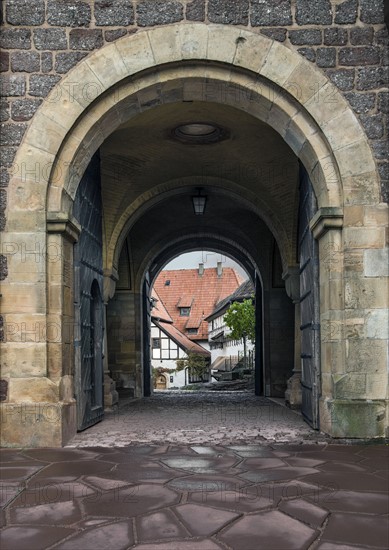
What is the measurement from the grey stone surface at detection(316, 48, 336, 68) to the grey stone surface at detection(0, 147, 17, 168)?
2.99m

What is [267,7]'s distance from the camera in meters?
6.08

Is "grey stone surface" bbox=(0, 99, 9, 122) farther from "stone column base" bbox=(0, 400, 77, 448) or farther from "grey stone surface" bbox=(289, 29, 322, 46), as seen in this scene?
"grey stone surface" bbox=(289, 29, 322, 46)

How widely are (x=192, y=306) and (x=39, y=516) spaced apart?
1952 inches

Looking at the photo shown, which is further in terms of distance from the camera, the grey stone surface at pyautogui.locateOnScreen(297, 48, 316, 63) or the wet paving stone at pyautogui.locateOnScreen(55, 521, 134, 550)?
the grey stone surface at pyautogui.locateOnScreen(297, 48, 316, 63)

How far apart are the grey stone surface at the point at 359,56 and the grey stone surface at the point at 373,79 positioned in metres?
0.09

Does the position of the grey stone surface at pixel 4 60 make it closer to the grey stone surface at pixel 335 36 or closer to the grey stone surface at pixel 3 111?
the grey stone surface at pixel 3 111

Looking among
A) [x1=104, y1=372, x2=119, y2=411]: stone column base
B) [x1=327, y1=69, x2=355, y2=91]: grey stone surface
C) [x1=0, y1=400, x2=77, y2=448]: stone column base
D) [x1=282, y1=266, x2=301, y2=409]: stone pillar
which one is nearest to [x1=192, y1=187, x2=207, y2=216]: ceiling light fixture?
[x1=282, y1=266, x2=301, y2=409]: stone pillar

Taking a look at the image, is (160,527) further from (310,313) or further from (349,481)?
(310,313)

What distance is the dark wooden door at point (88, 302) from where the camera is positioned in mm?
6621

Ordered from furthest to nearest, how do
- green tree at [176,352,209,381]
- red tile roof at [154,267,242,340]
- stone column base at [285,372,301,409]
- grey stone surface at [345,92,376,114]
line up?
red tile roof at [154,267,242,340], green tree at [176,352,209,381], stone column base at [285,372,301,409], grey stone surface at [345,92,376,114]

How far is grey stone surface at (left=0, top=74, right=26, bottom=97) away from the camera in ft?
19.6

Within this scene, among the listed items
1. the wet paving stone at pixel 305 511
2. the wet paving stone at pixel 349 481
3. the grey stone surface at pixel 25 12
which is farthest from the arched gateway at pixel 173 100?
the wet paving stone at pixel 305 511

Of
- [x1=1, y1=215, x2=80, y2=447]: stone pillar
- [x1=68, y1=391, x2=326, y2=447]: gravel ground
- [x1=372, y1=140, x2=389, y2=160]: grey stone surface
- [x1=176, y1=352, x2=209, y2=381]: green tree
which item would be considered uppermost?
[x1=372, y1=140, x2=389, y2=160]: grey stone surface

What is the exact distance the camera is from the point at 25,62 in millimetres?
6004
